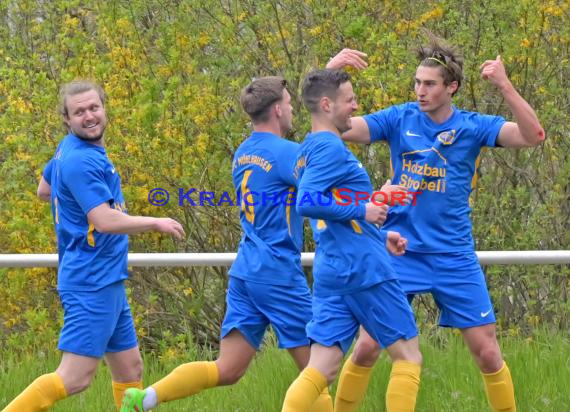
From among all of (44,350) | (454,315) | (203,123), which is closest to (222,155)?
(203,123)

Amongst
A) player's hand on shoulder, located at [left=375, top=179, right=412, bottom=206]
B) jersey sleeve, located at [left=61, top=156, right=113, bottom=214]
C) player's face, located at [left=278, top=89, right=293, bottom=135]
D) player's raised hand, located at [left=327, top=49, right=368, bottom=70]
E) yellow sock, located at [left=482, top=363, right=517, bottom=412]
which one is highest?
player's raised hand, located at [left=327, top=49, right=368, bottom=70]

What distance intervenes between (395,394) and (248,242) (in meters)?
0.96

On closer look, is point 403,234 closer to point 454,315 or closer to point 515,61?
point 454,315

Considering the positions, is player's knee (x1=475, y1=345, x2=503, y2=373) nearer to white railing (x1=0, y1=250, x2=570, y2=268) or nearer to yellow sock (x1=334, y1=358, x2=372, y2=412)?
yellow sock (x1=334, y1=358, x2=372, y2=412)

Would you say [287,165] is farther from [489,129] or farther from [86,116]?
[489,129]

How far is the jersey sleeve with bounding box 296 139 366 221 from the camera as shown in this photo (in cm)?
527

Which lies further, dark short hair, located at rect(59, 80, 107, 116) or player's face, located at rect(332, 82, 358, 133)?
dark short hair, located at rect(59, 80, 107, 116)

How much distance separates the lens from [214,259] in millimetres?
6633

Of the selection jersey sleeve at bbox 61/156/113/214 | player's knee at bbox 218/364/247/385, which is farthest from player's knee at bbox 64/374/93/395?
jersey sleeve at bbox 61/156/113/214

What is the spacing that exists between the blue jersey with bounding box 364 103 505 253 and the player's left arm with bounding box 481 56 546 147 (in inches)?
2.4

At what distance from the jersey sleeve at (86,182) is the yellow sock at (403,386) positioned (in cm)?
143

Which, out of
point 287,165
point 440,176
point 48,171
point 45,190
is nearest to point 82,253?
point 48,171

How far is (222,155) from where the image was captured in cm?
897

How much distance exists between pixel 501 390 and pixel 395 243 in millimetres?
923
